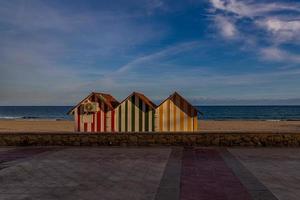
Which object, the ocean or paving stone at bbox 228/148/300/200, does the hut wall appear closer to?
paving stone at bbox 228/148/300/200

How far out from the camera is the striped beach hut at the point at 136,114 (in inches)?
578

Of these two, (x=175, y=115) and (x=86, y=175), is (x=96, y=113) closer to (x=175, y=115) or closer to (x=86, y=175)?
(x=175, y=115)

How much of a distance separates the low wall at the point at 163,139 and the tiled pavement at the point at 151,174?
658 millimetres

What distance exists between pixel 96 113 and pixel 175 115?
3343 mm

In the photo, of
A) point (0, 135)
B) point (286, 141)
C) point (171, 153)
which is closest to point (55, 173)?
point (171, 153)

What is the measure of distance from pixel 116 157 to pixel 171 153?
6.53 ft

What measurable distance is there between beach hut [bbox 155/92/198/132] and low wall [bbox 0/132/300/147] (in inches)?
31.8

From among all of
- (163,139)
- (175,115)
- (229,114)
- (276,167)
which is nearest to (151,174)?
(276,167)

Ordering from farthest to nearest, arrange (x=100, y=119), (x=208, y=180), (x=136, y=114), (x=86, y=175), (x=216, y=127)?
(x=216, y=127), (x=100, y=119), (x=136, y=114), (x=86, y=175), (x=208, y=180)

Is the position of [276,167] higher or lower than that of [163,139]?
lower

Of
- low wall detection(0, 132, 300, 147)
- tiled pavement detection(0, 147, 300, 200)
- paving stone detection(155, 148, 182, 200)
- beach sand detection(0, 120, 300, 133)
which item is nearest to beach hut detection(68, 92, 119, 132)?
low wall detection(0, 132, 300, 147)

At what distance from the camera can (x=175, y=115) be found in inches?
575

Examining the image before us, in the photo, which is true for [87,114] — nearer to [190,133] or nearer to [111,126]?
[111,126]

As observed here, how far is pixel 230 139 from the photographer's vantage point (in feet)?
45.8
